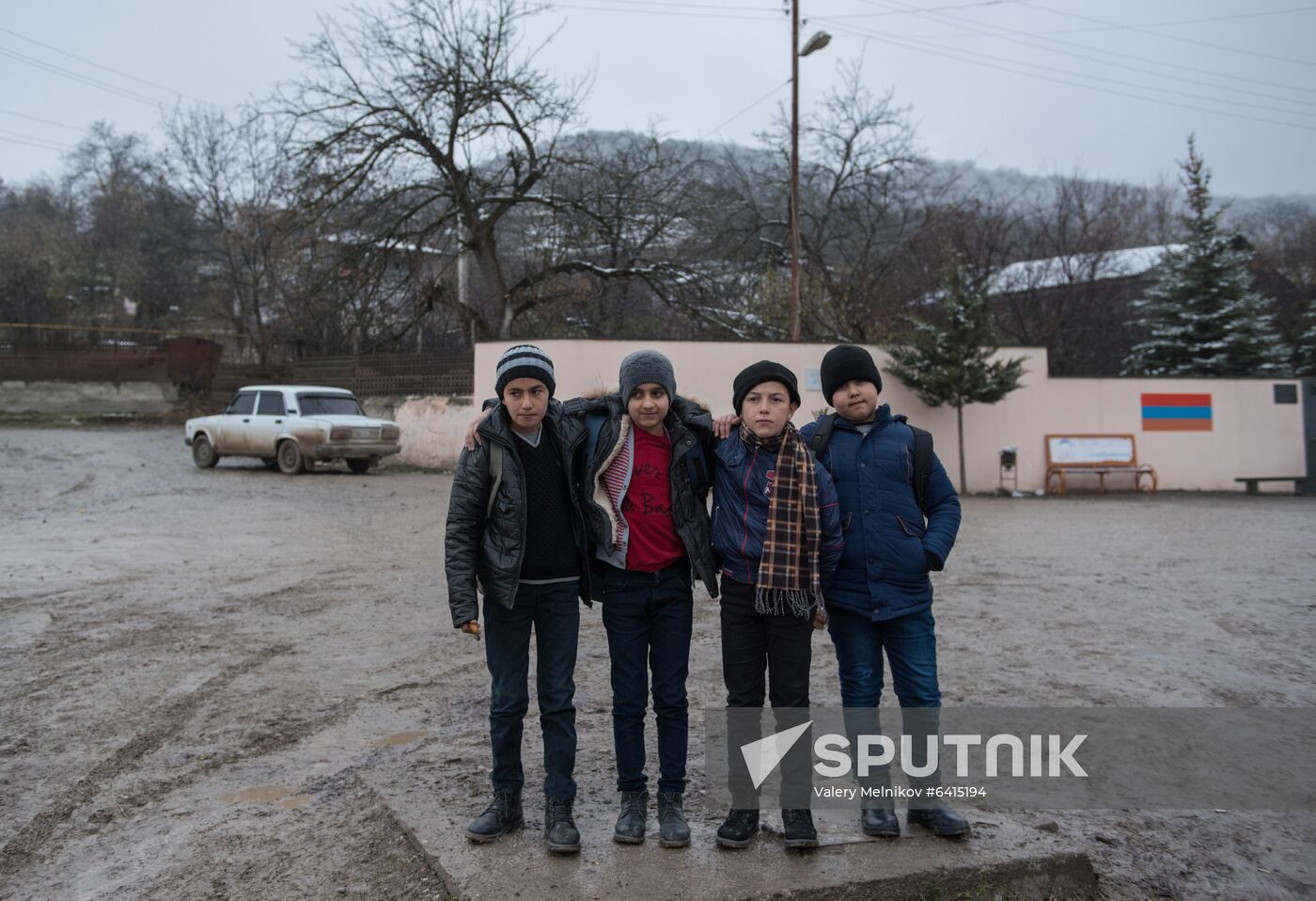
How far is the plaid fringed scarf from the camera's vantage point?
322 centimetres

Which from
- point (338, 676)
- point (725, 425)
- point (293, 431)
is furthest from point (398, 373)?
point (725, 425)

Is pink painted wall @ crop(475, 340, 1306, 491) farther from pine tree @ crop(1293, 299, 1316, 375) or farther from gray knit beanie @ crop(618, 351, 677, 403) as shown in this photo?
gray knit beanie @ crop(618, 351, 677, 403)

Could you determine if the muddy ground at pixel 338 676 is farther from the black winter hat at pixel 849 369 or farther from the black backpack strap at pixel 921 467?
the black winter hat at pixel 849 369

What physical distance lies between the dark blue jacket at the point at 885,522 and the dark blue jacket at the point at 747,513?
123mm

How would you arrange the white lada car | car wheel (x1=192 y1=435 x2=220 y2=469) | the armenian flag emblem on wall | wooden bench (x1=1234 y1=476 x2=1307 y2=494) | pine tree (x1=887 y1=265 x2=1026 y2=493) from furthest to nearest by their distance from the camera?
1. the armenian flag emblem on wall
2. wooden bench (x1=1234 y1=476 x2=1307 y2=494)
3. car wheel (x1=192 y1=435 x2=220 y2=469)
4. pine tree (x1=887 y1=265 x2=1026 y2=493)
5. the white lada car

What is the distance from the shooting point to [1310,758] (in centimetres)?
422

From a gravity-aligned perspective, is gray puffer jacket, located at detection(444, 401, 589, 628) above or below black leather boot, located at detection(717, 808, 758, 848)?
above

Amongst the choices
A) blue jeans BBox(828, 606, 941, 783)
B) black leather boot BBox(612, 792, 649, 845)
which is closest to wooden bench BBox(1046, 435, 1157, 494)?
blue jeans BBox(828, 606, 941, 783)

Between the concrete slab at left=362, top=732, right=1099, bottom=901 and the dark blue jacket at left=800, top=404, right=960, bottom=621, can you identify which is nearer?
the concrete slab at left=362, top=732, right=1099, bottom=901

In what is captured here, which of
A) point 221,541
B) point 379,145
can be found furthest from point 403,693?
point 379,145

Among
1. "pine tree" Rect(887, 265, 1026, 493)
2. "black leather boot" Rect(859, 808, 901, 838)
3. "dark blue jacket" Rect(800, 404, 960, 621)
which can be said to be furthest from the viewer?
"pine tree" Rect(887, 265, 1026, 493)

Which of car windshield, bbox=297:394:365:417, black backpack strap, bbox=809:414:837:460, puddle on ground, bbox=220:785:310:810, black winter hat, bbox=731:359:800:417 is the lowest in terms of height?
puddle on ground, bbox=220:785:310:810

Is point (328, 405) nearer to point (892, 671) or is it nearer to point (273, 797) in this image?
point (273, 797)

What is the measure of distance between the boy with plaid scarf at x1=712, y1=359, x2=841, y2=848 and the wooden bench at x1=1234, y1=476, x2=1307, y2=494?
1936 centimetres
